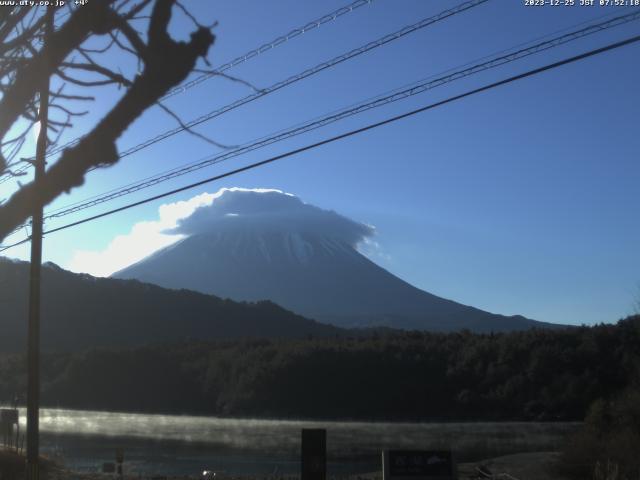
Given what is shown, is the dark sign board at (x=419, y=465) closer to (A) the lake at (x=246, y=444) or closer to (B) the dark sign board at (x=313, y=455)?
(B) the dark sign board at (x=313, y=455)

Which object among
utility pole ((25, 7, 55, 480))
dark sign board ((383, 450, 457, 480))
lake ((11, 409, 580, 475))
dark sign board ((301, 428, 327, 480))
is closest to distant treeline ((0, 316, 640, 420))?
lake ((11, 409, 580, 475))

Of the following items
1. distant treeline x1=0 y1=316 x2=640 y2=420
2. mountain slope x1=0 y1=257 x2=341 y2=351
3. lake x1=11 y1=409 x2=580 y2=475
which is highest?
mountain slope x1=0 y1=257 x2=341 y2=351

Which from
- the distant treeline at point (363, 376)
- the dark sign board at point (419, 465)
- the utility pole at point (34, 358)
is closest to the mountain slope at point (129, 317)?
the distant treeline at point (363, 376)

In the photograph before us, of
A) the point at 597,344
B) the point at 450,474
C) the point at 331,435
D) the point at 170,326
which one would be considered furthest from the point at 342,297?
the point at 450,474

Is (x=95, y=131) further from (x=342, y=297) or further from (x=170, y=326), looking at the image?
(x=342, y=297)

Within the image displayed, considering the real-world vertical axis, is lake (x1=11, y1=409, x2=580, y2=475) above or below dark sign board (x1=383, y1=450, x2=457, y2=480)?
below

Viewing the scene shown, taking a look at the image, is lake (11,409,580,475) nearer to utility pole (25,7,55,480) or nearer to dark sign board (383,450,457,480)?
utility pole (25,7,55,480)

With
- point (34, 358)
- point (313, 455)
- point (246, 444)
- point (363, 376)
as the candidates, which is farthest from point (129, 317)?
point (313, 455)
